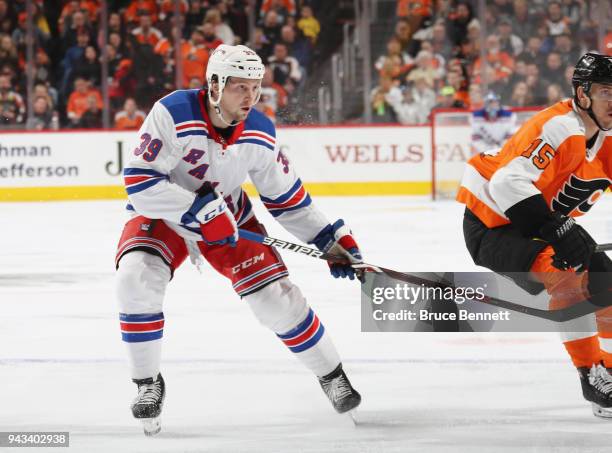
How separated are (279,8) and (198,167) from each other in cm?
805

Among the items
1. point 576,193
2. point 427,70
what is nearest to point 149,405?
point 576,193

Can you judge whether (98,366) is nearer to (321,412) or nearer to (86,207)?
(321,412)

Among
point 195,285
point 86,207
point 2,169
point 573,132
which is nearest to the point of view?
point 573,132

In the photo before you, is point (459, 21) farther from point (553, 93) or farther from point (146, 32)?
point (146, 32)

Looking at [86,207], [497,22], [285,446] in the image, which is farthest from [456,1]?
[285,446]

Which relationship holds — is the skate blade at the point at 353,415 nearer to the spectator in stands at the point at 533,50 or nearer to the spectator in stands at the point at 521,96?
the spectator in stands at the point at 521,96

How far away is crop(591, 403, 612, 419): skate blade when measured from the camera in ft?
9.24

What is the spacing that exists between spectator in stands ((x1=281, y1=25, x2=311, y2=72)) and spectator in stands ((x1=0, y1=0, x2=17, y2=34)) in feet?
8.50

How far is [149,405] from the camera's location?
8.98 feet

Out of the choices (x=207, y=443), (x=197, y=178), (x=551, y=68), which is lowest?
(x=551, y=68)

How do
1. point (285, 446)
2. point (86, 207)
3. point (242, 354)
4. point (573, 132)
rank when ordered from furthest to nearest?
point (86, 207), point (242, 354), point (573, 132), point (285, 446)

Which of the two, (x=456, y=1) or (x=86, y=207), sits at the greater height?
(x=456, y=1)

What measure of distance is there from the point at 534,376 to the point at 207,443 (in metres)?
1.14

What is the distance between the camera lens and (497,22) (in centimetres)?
1027
